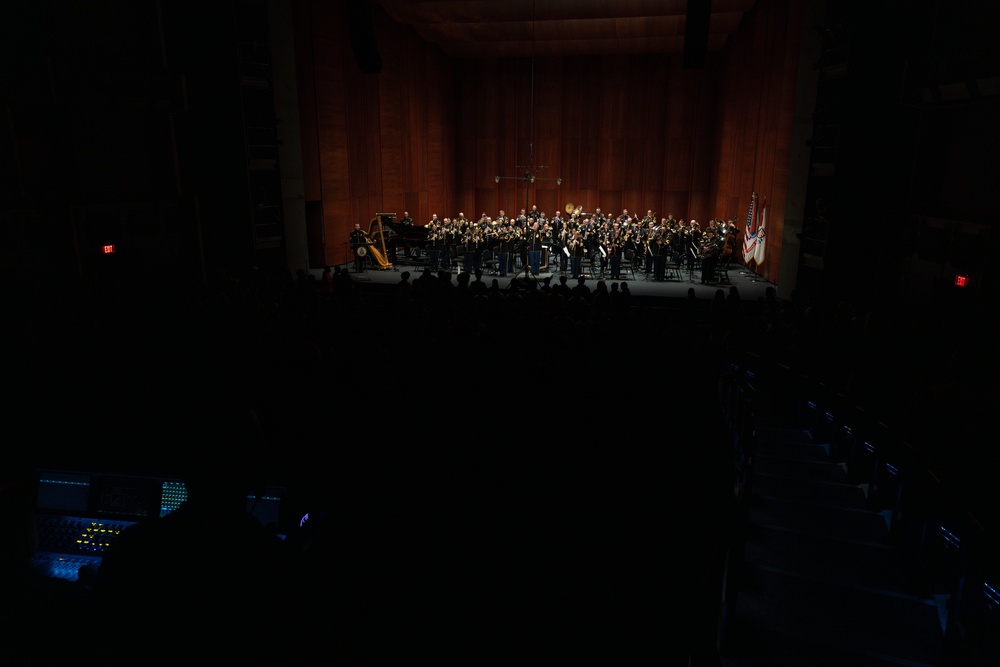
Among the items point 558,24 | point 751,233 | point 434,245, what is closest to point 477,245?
point 434,245

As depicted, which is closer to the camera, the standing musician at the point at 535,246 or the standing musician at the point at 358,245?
the standing musician at the point at 535,246

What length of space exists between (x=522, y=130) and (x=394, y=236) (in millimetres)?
9919

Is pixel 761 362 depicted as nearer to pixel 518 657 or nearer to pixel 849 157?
pixel 518 657

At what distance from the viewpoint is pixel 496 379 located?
5.82 meters

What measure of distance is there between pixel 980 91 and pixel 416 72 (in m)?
17.8

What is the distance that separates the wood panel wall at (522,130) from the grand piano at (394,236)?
1.45 m

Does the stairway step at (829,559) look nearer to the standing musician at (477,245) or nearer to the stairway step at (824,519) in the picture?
the stairway step at (824,519)

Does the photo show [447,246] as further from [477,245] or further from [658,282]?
[658,282]

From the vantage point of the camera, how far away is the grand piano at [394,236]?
720 inches

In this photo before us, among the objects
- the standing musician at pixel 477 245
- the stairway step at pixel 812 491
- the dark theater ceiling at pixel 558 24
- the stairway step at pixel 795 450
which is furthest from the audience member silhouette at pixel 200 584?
the dark theater ceiling at pixel 558 24

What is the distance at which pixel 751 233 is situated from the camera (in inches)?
716

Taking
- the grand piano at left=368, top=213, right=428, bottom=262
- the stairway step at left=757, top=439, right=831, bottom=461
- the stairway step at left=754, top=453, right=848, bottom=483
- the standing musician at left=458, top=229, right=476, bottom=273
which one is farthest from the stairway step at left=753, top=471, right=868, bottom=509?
the grand piano at left=368, top=213, right=428, bottom=262

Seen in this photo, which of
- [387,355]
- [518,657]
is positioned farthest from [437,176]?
[518,657]

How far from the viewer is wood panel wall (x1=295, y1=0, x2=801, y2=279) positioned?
18297 mm
